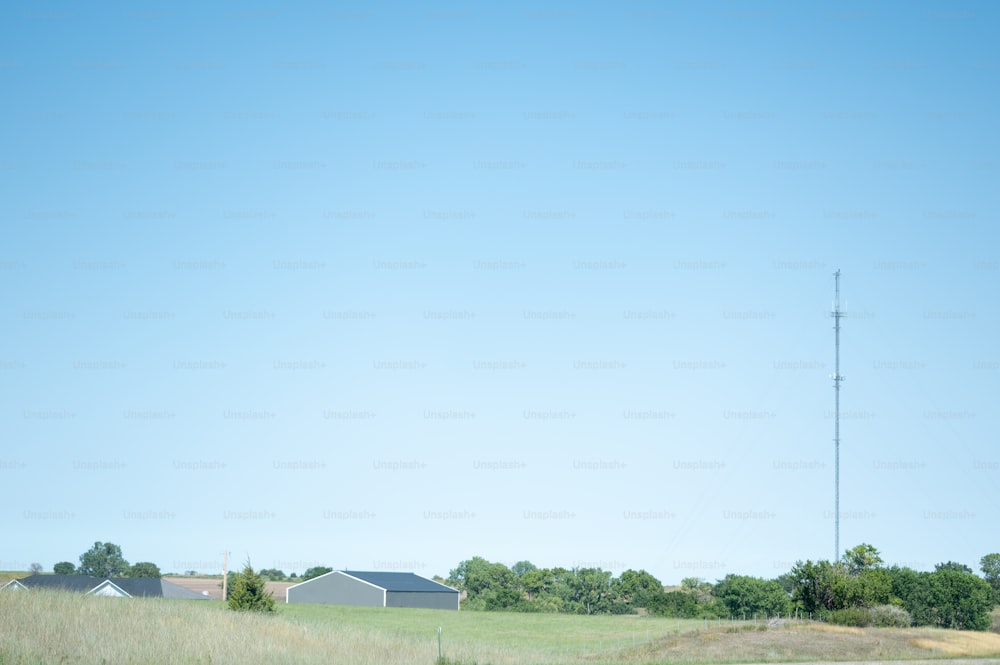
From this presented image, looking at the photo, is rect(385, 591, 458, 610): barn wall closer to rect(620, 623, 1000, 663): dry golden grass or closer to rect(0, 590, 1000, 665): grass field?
rect(0, 590, 1000, 665): grass field

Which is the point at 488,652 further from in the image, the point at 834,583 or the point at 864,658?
the point at 834,583

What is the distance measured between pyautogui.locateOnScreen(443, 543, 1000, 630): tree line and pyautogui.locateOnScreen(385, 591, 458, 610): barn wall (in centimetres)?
1008

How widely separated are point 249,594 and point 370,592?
45.8 meters

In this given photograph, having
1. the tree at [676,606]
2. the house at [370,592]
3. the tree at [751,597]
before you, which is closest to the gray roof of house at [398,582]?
the house at [370,592]

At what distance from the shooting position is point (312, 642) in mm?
35344

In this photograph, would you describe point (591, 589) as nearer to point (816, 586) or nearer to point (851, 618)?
point (816, 586)

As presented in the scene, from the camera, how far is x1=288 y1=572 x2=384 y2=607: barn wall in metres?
101

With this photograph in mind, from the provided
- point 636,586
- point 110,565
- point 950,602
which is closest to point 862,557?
point 950,602

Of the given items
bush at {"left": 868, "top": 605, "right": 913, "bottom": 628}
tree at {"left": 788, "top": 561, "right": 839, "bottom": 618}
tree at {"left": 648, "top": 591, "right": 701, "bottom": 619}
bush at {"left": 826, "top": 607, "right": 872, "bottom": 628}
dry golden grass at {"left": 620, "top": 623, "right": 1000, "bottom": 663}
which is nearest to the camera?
dry golden grass at {"left": 620, "top": 623, "right": 1000, "bottom": 663}

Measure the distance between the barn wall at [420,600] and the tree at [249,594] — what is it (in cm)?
4475

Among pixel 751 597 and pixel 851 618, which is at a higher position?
pixel 851 618

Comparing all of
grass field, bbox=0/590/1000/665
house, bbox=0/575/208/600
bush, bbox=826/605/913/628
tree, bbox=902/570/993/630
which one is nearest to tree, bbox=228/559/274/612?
grass field, bbox=0/590/1000/665

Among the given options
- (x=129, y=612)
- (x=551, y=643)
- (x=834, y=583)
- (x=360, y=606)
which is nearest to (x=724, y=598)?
(x=360, y=606)

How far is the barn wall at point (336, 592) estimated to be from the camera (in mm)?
101375
